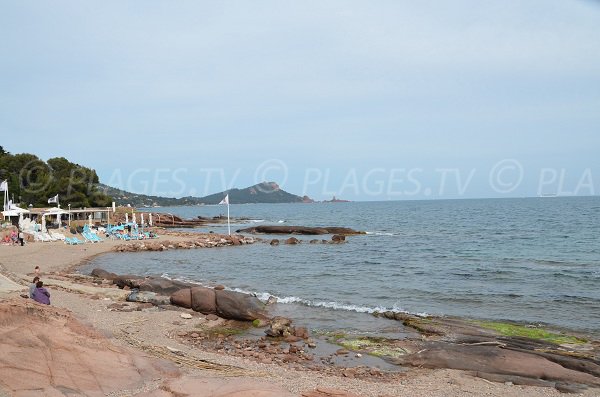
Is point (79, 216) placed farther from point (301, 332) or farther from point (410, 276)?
point (301, 332)

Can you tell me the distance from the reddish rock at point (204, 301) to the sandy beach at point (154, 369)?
474 millimetres

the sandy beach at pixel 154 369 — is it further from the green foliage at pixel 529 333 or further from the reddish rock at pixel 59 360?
the green foliage at pixel 529 333

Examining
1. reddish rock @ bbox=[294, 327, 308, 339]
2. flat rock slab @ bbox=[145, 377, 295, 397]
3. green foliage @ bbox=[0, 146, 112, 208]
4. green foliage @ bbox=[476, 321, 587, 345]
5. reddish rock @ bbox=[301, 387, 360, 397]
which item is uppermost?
green foliage @ bbox=[0, 146, 112, 208]

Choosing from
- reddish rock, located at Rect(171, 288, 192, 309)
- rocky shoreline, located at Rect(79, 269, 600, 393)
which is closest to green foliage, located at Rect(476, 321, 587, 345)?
rocky shoreline, located at Rect(79, 269, 600, 393)

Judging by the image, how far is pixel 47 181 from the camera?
6931 cm

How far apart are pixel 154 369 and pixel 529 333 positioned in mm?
11510

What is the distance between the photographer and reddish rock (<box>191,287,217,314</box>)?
17000 mm

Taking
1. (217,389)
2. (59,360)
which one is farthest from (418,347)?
(59,360)

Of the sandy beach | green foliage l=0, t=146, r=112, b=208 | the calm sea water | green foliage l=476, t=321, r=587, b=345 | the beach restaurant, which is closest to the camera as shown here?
the sandy beach

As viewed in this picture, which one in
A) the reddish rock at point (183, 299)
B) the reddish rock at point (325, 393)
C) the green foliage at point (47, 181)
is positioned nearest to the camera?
the reddish rock at point (325, 393)

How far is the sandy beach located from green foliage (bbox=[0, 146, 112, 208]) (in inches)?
2316

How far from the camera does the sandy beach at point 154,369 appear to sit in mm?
7262

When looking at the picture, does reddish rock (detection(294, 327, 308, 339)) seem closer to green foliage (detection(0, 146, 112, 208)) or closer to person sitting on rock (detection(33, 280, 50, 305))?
person sitting on rock (detection(33, 280, 50, 305))

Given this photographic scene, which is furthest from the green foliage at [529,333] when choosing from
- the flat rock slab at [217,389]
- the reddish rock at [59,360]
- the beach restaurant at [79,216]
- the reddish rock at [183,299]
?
the beach restaurant at [79,216]
